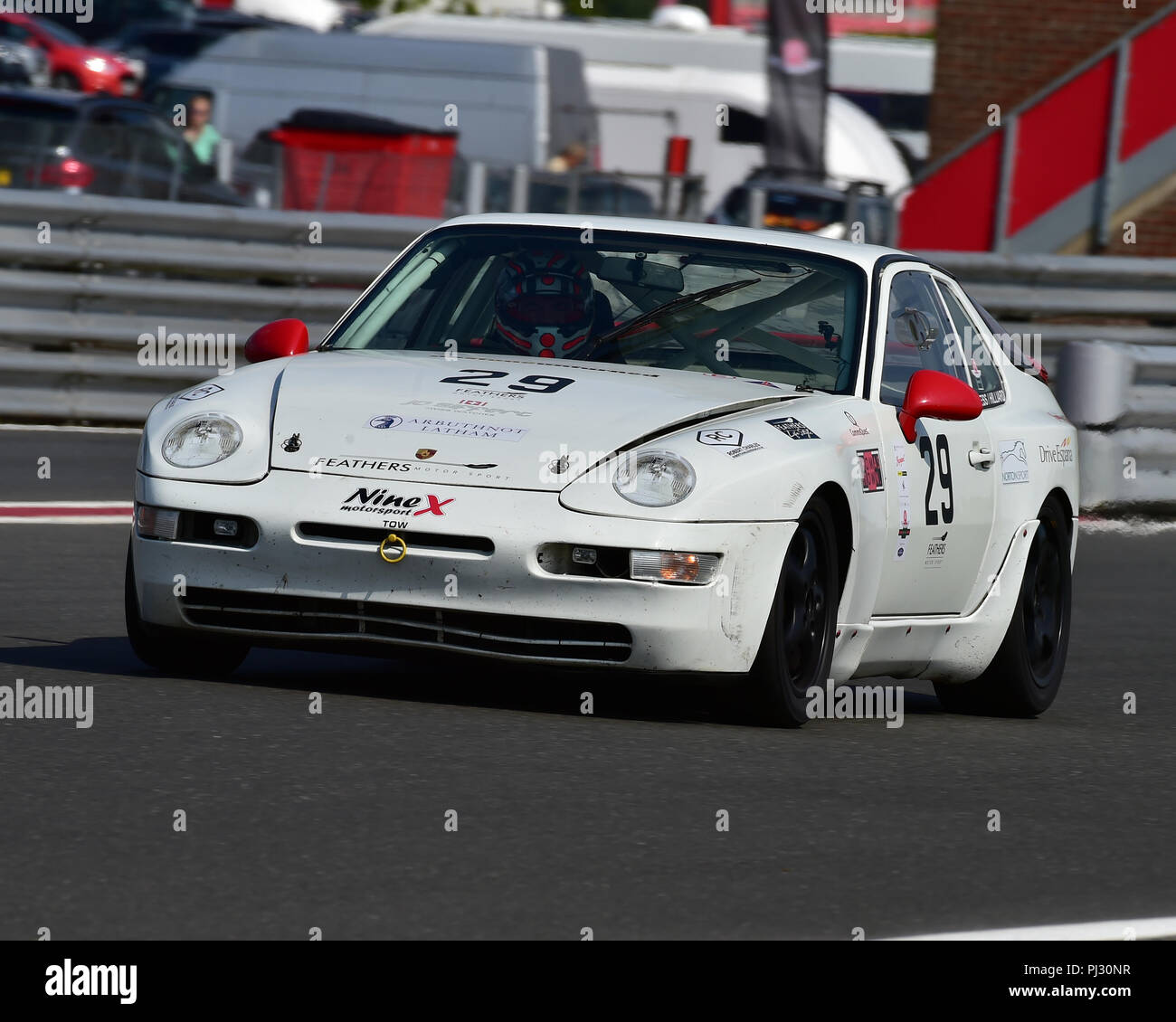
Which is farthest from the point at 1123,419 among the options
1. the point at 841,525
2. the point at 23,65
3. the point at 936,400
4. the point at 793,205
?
the point at 23,65

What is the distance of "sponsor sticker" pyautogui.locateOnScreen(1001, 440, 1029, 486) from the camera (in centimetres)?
813

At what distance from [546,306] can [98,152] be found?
13378mm

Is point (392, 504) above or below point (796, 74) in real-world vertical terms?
below

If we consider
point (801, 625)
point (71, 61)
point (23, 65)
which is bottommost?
point (801, 625)

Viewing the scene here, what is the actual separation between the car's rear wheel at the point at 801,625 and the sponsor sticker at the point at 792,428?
17 cm

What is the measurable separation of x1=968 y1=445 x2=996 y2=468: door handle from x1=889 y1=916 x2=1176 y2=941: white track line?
3011mm

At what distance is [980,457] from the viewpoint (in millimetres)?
7965

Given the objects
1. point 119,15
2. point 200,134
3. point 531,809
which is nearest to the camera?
point 531,809

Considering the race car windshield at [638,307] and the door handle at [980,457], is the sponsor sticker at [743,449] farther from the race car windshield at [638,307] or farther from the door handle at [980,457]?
the door handle at [980,457]

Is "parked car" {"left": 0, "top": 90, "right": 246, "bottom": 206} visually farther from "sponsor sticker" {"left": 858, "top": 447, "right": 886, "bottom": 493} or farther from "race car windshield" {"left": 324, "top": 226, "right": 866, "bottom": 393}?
"sponsor sticker" {"left": 858, "top": 447, "right": 886, "bottom": 493}

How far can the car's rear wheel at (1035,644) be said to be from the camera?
816 centimetres

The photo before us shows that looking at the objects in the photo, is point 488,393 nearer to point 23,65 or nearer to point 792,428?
point 792,428

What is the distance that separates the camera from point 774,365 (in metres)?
7.53

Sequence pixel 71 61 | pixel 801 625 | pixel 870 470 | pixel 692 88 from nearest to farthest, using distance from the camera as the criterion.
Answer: pixel 801 625
pixel 870 470
pixel 692 88
pixel 71 61
